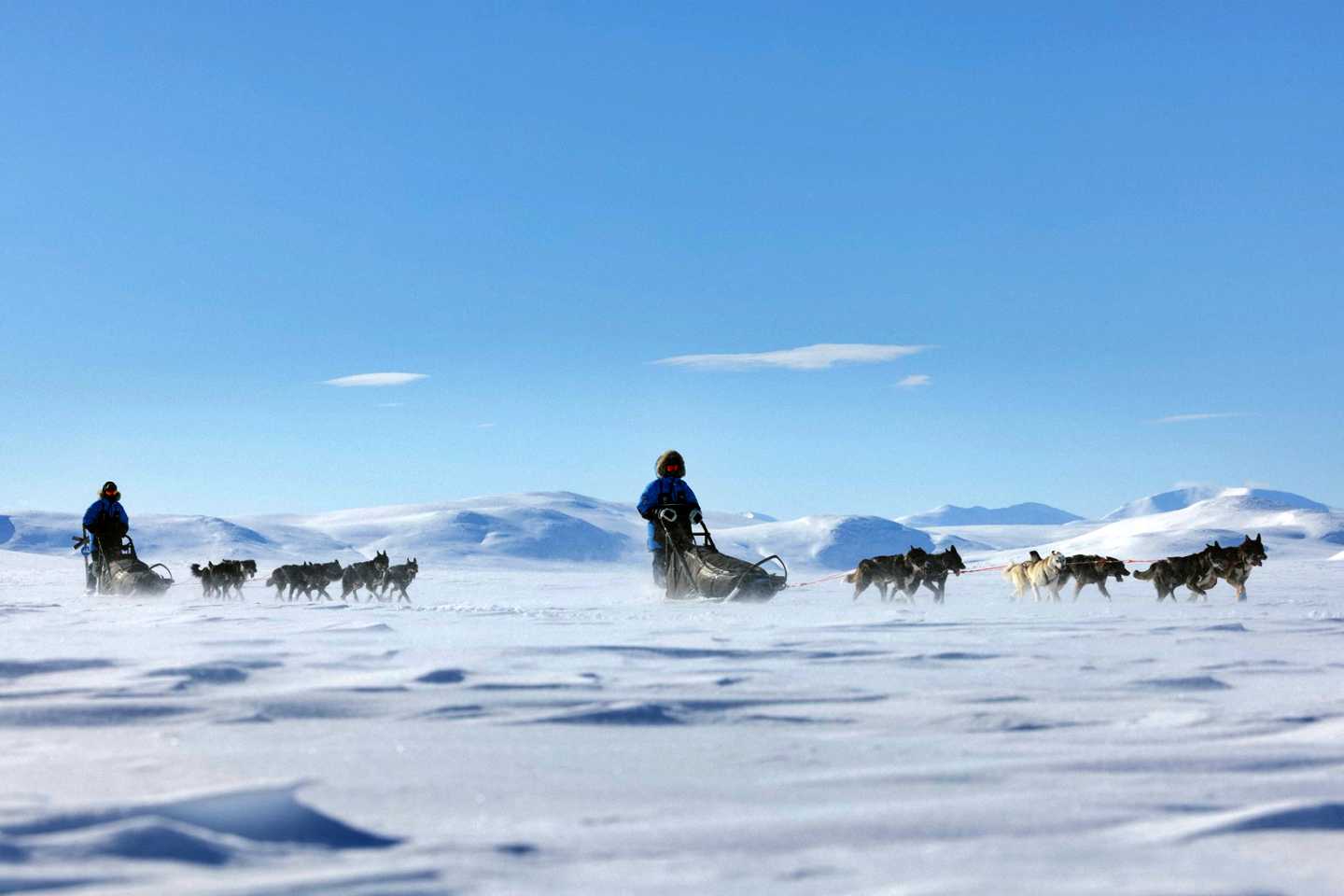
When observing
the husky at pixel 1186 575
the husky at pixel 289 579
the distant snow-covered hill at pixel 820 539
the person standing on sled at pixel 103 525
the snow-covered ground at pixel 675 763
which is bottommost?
the snow-covered ground at pixel 675 763

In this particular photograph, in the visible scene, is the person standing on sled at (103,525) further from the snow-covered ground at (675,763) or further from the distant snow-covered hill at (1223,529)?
the distant snow-covered hill at (1223,529)

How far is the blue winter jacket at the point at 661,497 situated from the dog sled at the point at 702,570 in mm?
109

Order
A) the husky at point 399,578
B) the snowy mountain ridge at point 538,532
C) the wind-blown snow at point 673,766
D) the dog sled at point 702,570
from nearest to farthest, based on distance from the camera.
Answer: the wind-blown snow at point 673,766 → the dog sled at point 702,570 → the husky at point 399,578 → the snowy mountain ridge at point 538,532

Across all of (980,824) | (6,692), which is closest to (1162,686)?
(980,824)

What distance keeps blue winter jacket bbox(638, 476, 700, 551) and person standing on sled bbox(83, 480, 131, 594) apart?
721 cm

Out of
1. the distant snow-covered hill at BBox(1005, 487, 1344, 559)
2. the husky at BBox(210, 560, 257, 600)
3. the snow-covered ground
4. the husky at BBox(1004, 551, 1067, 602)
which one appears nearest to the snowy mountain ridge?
the distant snow-covered hill at BBox(1005, 487, 1344, 559)

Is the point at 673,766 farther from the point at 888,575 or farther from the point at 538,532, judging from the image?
the point at 538,532

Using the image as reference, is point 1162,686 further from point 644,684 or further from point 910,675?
point 644,684

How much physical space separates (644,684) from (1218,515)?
84.5m

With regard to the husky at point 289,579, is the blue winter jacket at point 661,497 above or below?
above

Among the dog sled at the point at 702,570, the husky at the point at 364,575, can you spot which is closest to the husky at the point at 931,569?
the dog sled at the point at 702,570

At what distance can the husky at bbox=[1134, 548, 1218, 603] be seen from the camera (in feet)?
36.6

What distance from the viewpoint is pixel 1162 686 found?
4391mm

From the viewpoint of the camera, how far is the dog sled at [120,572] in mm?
14195
